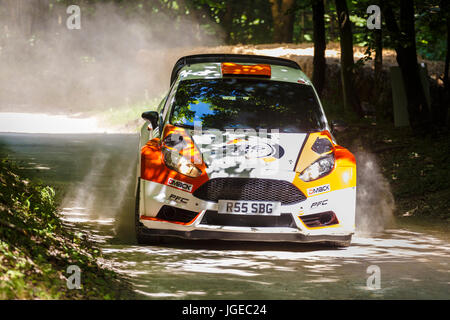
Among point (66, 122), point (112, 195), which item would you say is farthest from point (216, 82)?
point (66, 122)

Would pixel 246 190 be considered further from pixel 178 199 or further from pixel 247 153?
pixel 178 199

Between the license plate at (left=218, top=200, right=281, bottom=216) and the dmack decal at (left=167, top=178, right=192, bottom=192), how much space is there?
35 cm

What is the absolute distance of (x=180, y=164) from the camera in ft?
26.9

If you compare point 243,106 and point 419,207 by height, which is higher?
point 243,106

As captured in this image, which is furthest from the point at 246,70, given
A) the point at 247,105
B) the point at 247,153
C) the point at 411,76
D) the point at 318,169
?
the point at 411,76

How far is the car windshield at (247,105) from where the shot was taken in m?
8.85

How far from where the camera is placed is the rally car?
8.04 metres

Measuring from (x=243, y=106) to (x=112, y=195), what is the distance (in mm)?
4041

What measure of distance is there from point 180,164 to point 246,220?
87 centimetres

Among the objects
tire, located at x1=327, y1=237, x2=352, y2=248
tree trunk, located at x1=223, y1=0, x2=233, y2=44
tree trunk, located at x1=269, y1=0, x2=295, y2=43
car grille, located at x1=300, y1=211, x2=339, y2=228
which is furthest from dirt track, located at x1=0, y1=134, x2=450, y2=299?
tree trunk, located at x1=223, y1=0, x2=233, y2=44
